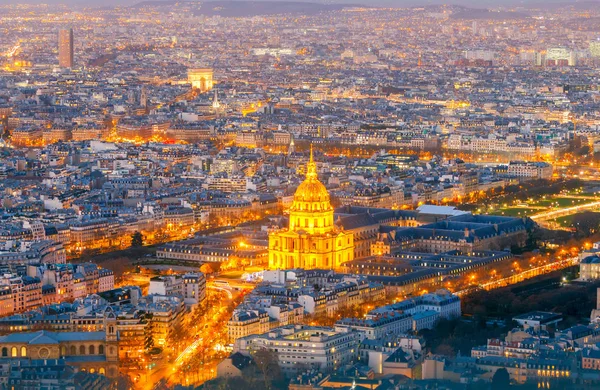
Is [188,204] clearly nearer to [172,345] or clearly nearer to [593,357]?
[172,345]

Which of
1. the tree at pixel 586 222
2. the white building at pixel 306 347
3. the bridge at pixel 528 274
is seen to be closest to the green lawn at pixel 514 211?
the tree at pixel 586 222

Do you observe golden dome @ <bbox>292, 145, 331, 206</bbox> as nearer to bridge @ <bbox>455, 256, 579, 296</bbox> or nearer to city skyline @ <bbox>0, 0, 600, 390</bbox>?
city skyline @ <bbox>0, 0, 600, 390</bbox>

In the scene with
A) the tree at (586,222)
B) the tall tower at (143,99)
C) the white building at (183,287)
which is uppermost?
the white building at (183,287)

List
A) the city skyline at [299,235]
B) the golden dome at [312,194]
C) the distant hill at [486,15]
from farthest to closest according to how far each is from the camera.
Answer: the distant hill at [486,15] < the golden dome at [312,194] < the city skyline at [299,235]

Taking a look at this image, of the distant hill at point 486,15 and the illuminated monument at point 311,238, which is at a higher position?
the illuminated monument at point 311,238

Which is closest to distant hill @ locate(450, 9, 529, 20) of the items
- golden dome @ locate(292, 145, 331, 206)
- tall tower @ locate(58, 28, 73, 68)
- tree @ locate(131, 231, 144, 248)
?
tall tower @ locate(58, 28, 73, 68)

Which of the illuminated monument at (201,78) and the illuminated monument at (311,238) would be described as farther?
the illuminated monument at (201,78)

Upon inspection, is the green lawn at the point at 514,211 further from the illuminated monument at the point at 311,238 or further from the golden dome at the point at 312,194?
the golden dome at the point at 312,194
